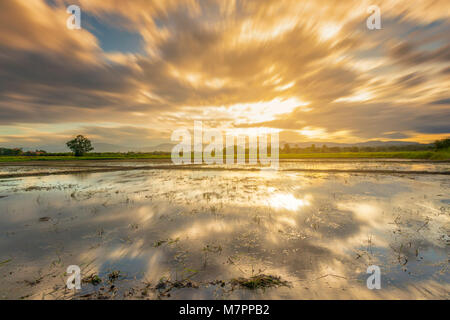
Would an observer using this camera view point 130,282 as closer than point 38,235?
Yes

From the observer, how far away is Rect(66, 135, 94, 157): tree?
8350cm

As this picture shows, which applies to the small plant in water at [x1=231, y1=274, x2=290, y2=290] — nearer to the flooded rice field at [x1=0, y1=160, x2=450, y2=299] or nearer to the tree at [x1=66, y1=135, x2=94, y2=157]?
the flooded rice field at [x1=0, y1=160, x2=450, y2=299]

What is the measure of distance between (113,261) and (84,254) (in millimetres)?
1253

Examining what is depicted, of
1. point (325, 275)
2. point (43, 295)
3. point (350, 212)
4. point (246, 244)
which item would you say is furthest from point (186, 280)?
point (350, 212)

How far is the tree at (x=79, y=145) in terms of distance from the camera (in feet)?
274

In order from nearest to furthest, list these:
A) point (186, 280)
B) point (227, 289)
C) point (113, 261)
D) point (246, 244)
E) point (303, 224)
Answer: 1. point (227, 289)
2. point (186, 280)
3. point (113, 261)
4. point (246, 244)
5. point (303, 224)

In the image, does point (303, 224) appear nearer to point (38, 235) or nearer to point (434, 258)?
point (434, 258)

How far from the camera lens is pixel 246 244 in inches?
242

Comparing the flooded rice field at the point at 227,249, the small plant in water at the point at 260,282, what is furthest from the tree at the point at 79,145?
the small plant in water at the point at 260,282

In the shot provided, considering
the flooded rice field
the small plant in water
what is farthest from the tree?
the small plant in water

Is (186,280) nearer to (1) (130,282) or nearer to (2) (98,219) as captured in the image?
(1) (130,282)

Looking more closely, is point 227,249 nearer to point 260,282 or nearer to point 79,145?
point 260,282

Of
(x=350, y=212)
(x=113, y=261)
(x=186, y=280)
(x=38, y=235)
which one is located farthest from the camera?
(x=350, y=212)

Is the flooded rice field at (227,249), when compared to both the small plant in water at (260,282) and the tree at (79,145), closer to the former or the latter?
the small plant in water at (260,282)
